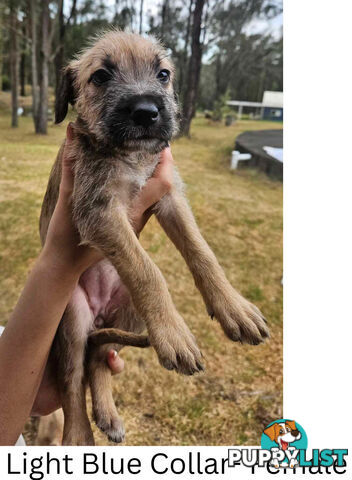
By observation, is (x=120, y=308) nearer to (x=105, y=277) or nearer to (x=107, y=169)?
(x=105, y=277)

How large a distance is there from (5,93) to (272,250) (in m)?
1.94

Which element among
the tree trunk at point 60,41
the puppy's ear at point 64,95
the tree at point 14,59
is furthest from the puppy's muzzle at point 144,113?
the tree at point 14,59

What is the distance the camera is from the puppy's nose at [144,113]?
747 millimetres

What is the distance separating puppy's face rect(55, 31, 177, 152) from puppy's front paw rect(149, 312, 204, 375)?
41cm

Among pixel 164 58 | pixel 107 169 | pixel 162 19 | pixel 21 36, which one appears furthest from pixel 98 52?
pixel 21 36

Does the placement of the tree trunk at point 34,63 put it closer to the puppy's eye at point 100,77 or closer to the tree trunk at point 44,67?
the tree trunk at point 44,67

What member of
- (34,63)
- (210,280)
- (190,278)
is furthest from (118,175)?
(190,278)

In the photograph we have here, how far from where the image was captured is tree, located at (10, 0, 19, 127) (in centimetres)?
176

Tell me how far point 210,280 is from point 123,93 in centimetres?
50

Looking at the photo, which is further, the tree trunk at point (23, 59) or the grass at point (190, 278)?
the tree trunk at point (23, 59)

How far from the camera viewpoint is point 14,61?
6.14 ft

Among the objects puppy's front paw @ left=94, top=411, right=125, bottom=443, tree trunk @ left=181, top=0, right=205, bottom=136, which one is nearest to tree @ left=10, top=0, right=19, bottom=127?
tree trunk @ left=181, top=0, right=205, bottom=136

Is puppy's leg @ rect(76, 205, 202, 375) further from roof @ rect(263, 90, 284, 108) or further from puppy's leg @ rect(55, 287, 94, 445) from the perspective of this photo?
roof @ rect(263, 90, 284, 108)

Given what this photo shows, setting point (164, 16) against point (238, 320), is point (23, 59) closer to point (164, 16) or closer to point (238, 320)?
point (164, 16)
